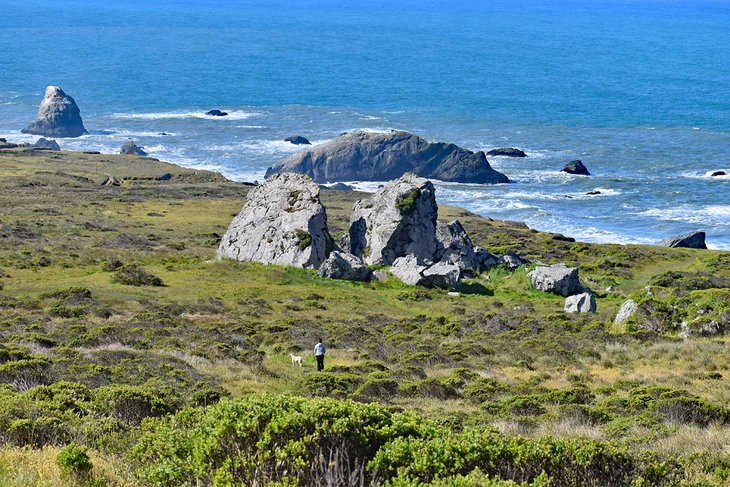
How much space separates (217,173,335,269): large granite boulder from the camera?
44312 millimetres

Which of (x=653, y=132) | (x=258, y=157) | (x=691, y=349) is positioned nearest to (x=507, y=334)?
(x=691, y=349)

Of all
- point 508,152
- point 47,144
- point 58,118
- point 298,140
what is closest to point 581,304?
point 508,152

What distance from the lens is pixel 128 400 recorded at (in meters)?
14.6

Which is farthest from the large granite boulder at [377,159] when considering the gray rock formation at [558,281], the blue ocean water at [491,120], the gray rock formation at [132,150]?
the gray rock formation at [558,281]

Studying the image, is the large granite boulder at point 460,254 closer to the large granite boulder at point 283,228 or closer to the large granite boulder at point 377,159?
the large granite boulder at point 283,228

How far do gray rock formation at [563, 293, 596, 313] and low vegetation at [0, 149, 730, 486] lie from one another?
3.58ft

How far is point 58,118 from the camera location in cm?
13125

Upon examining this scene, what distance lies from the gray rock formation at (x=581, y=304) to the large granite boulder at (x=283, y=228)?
13.4m

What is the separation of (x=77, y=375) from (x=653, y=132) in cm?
12000

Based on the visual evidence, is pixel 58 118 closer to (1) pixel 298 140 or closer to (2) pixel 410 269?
(1) pixel 298 140

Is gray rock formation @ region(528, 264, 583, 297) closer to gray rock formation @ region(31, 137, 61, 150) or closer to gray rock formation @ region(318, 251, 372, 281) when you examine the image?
gray rock formation @ region(318, 251, 372, 281)

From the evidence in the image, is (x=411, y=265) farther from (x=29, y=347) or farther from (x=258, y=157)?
(x=258, y=157)

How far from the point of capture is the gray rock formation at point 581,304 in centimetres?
3712

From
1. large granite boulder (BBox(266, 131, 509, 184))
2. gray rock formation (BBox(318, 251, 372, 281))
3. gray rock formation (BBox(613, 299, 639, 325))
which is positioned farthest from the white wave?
gray rock formation (BBox(613, 299, 639, 325))
